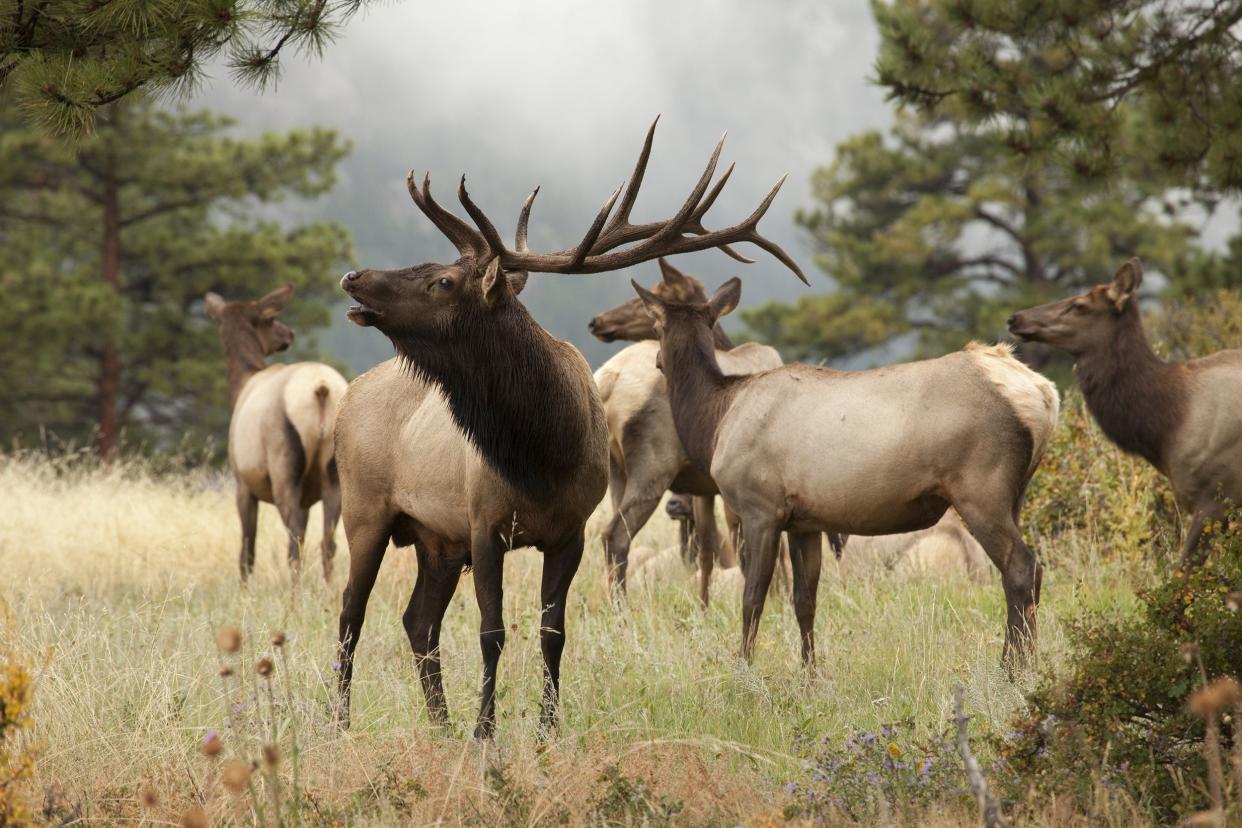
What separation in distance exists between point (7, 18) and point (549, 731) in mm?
3424

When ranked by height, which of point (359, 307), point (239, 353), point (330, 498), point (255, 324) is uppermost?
point (255, 324)

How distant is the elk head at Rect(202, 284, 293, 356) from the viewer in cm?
1092

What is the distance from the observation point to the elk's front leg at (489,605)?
488cm

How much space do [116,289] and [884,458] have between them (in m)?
18.1

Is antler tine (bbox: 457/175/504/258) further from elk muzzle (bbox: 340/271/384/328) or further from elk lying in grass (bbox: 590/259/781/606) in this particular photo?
elk lying in grass (bbox: 590/259/781/606)

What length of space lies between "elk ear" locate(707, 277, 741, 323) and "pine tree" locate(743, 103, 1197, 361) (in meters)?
17.7

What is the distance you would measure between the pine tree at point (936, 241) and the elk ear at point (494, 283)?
67.6 ft

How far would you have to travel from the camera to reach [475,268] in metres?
5.02

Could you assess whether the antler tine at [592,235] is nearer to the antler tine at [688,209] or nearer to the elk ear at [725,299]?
the antler tine at [688,209]

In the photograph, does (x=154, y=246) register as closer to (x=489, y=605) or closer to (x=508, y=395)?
(x=508, y=395)

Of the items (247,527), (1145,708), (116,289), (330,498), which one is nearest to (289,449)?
(330,498)

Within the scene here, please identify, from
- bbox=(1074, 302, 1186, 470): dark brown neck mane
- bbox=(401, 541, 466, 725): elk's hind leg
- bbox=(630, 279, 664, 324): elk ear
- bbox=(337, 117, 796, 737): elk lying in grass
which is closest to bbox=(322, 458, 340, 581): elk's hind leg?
bbox=(630, 279, 664, 324): elk ear

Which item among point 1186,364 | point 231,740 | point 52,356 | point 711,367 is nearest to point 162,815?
point 231,740

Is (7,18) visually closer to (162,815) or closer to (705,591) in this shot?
(162,815)
